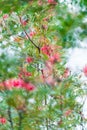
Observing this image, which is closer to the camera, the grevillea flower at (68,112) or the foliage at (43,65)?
the foliage at (43,65)

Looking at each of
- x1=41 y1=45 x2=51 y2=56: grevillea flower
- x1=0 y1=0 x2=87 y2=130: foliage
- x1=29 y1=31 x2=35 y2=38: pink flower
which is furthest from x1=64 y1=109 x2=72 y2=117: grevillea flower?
x1=29 y1=31 x2=35 y2=38: pink flower

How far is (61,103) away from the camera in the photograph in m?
5.98

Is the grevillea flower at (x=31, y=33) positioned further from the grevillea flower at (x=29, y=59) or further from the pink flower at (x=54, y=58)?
the pink flower at (x=54, y=58)

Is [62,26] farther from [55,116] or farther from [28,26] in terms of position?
[28,26]

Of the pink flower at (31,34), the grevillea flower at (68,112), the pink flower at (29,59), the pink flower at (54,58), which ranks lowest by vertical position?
the grevillea flower at (68,112)

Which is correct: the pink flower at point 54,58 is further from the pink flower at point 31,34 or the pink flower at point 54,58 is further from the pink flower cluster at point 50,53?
the pink flower at point 31,34

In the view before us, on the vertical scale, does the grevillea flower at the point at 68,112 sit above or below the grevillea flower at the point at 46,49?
below

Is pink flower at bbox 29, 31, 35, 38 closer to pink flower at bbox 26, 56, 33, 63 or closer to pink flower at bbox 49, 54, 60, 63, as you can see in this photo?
pink flower at bbox 26, 56, 33, 63

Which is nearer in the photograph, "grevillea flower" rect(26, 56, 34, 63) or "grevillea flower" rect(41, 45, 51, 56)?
"grevillea flower" rect(41, 45, 51, 56)

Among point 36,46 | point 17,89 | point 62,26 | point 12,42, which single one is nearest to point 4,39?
point 12,42

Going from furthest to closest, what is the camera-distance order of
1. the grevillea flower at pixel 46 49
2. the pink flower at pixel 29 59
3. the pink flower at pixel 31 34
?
the pink flower at pixel 31 34 < the pink flower at pixel 29 59 < the grevillea flower at pixel 46 49

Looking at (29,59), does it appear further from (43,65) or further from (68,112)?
(68,112)

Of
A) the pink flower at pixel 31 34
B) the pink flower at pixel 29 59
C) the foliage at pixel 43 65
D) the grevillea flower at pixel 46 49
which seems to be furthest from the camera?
the pink flower at pixel 31 34

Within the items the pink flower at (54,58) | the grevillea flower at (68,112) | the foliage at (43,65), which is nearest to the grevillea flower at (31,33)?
the foliage at (43,65)
